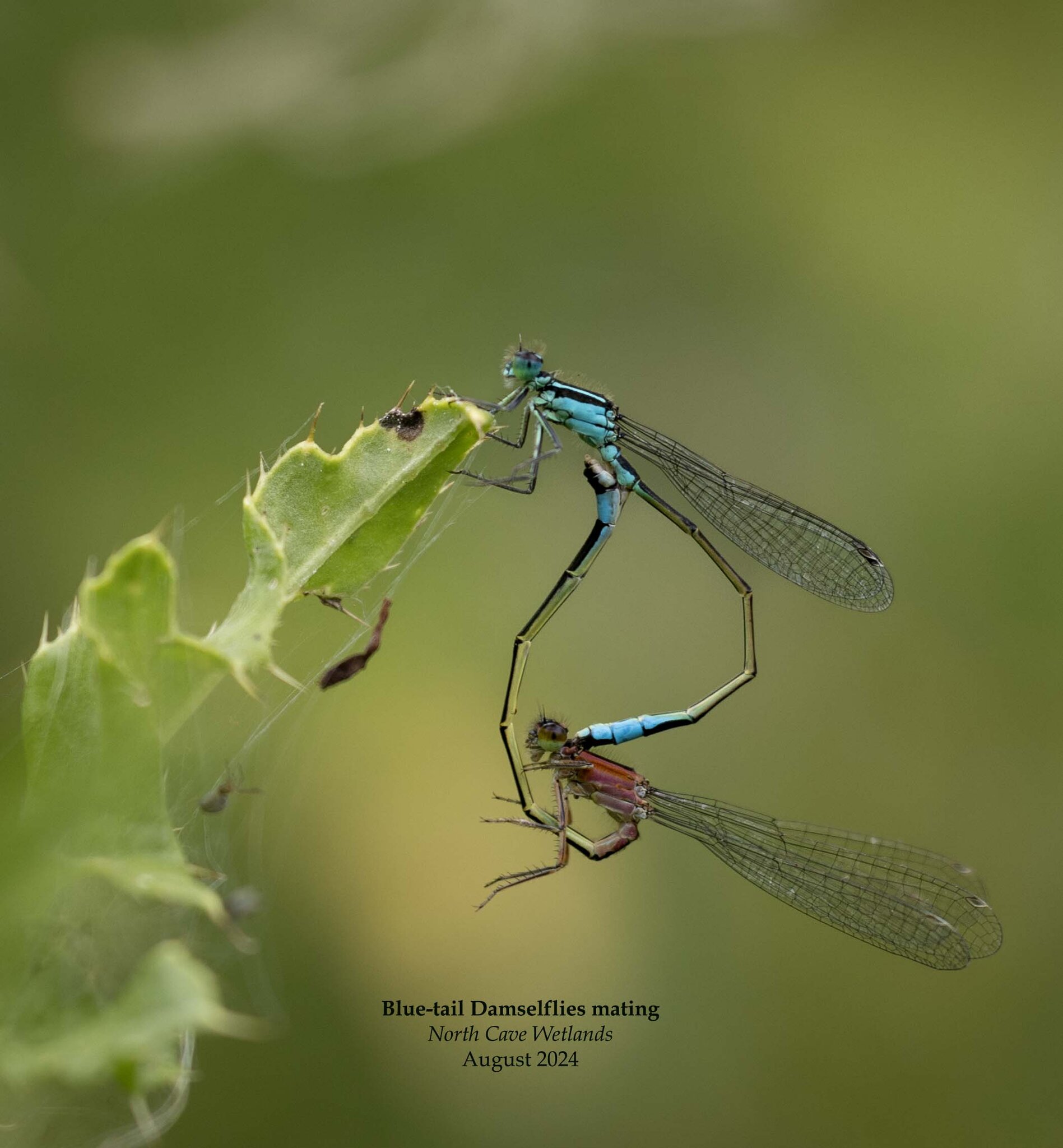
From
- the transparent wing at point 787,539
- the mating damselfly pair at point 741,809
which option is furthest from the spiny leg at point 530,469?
the transparent wing at point 787,539

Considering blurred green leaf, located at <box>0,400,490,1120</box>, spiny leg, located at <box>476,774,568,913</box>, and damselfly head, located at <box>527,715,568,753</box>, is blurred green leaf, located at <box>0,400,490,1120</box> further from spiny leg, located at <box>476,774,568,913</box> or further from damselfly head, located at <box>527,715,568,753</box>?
damselfly head, located at <box>527,715,568,753</box>

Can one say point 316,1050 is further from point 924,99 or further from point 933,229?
point 924,99

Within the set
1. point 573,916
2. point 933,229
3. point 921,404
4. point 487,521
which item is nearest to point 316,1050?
point 573,916

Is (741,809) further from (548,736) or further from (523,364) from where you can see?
(523,364)

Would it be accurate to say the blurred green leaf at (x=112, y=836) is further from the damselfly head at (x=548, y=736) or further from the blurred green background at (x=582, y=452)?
the damselfly head at (x=548, y=736)

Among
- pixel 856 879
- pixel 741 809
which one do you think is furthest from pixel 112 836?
pixel 856 879

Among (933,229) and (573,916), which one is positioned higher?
(933,229)

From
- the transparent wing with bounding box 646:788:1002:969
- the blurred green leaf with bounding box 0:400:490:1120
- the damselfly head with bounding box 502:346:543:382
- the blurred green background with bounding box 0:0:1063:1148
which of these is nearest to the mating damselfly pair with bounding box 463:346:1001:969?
the transparent wing with bounding box 646:788:1002:969
